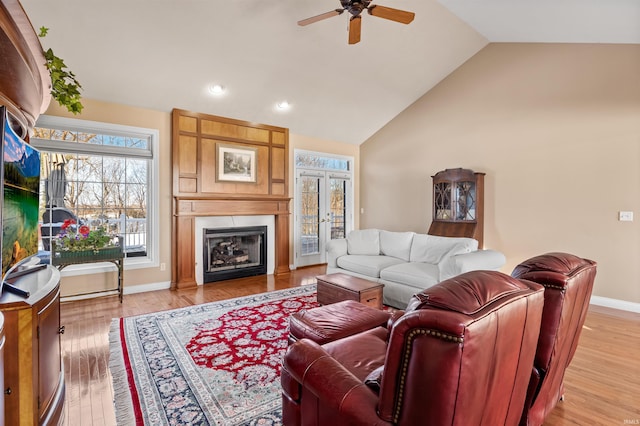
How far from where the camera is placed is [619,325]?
11.0 ft

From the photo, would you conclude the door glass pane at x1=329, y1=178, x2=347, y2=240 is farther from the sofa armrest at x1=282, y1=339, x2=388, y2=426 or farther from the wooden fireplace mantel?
the sofa armrest at x1=282, y1=339, x2=388, y2=426

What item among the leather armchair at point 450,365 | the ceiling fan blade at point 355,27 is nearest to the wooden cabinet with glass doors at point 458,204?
the ceiling fan blade at point 355,27

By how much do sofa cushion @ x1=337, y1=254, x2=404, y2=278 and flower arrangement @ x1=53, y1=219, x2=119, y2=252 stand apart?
3.00 m

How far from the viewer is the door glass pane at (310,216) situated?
6191 millimetres

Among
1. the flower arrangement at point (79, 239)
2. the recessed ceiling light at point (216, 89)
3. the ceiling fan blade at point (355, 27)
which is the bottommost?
the flower arrangement at point (79, 239)

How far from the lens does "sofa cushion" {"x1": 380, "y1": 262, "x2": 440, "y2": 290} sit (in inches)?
137

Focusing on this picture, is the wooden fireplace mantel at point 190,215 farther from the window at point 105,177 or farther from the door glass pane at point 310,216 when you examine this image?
the door glass pane at point 310,216

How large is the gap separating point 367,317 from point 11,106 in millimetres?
2192

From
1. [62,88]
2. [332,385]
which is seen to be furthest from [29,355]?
[62,88]

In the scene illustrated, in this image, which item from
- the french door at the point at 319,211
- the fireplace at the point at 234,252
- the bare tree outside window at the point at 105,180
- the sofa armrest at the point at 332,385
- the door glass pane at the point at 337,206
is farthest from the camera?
the door glass pane at the point at 337,206

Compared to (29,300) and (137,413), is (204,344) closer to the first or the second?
(137,413)

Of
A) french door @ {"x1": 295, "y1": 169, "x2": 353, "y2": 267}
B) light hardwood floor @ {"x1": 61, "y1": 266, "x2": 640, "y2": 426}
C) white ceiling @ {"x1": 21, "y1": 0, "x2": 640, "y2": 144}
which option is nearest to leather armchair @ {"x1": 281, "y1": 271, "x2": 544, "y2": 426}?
light hardwood floor @ {"x1": 61, "y1": 266, "x2": 640, "y2": 426}

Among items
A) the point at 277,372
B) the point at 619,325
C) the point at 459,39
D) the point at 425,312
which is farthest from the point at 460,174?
the point at 425,312

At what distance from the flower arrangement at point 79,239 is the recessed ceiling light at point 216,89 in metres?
2.30
